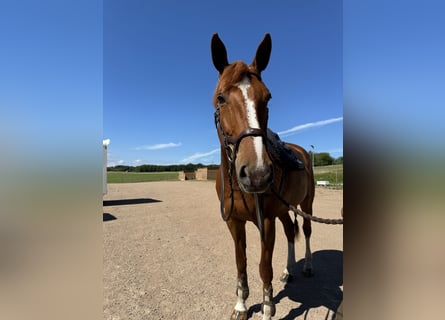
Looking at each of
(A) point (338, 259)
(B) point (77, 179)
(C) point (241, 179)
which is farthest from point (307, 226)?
(B) point (77, 179)

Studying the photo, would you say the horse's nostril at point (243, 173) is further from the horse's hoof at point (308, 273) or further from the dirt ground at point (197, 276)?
the horse's hoof at point (308, 273)

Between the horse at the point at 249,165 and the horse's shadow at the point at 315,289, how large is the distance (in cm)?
80

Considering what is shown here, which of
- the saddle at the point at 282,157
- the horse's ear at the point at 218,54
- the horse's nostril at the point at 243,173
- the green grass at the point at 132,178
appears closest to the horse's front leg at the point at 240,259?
the saddle at the point at 282,157

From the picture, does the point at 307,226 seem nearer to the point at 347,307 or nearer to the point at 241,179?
the point at 241,179

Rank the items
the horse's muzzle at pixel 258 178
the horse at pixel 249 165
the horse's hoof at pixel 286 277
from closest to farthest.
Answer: the horse's muzzle at pixel 258 178 → the horse at pixel 249 165 → the horse's hoof at pixel 286 277

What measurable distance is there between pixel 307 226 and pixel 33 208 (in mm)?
5053

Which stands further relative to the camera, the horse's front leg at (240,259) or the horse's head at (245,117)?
the horse's front leg at (240,259)

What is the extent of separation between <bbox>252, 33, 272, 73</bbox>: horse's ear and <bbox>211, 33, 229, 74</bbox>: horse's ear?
0.33 metres

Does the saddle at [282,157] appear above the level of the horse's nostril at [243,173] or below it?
above

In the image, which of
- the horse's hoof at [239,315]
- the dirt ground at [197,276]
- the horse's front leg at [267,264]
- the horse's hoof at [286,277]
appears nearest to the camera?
the horse's front leg at [267,264]

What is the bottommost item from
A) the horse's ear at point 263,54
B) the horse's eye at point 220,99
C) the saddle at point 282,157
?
the saddle at point 282,157

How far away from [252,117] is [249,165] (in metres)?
0.45

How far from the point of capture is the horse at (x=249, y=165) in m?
1.83

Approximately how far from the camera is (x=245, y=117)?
2.03 m
